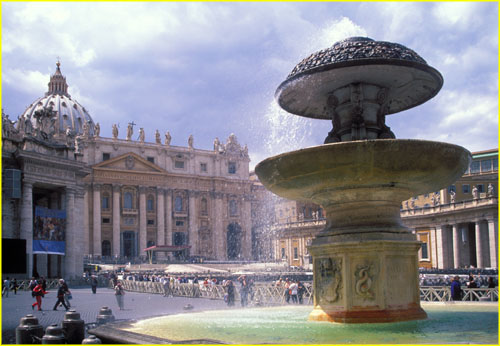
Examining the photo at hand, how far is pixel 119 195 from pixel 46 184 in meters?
41.2

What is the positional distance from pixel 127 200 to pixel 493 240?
50354 millimetres

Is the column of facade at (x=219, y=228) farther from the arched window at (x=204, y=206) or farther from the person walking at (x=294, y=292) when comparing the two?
the person walking at (x=294, y=292)

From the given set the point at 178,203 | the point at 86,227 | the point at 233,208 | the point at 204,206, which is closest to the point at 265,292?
the point at 86,227

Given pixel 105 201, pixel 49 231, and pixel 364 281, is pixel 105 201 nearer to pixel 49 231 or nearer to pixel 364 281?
pixel 49 231

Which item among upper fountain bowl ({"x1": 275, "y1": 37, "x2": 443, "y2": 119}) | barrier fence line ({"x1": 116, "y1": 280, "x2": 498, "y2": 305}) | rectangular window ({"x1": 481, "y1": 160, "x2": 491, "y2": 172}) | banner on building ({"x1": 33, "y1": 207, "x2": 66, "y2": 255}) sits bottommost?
barrier fence line ({"x1": 116, "y1": 280, "x2": 498, "y2": 305})

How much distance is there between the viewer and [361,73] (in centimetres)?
908

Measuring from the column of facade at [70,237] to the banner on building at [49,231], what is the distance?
1.98ft

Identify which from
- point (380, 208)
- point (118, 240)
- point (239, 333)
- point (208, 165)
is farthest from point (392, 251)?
point (208, 165)

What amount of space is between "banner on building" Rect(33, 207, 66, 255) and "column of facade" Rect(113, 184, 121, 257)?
39.0 metres

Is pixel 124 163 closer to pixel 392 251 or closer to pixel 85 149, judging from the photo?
pixel 85 149

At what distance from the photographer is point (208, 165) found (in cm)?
8706

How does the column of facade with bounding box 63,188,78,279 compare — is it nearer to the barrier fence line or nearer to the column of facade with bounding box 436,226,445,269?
the barrier fence line

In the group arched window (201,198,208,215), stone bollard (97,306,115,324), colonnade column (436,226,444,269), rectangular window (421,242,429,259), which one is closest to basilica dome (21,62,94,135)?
arched window (201,198,208,215)

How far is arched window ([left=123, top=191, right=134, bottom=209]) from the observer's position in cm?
7807
